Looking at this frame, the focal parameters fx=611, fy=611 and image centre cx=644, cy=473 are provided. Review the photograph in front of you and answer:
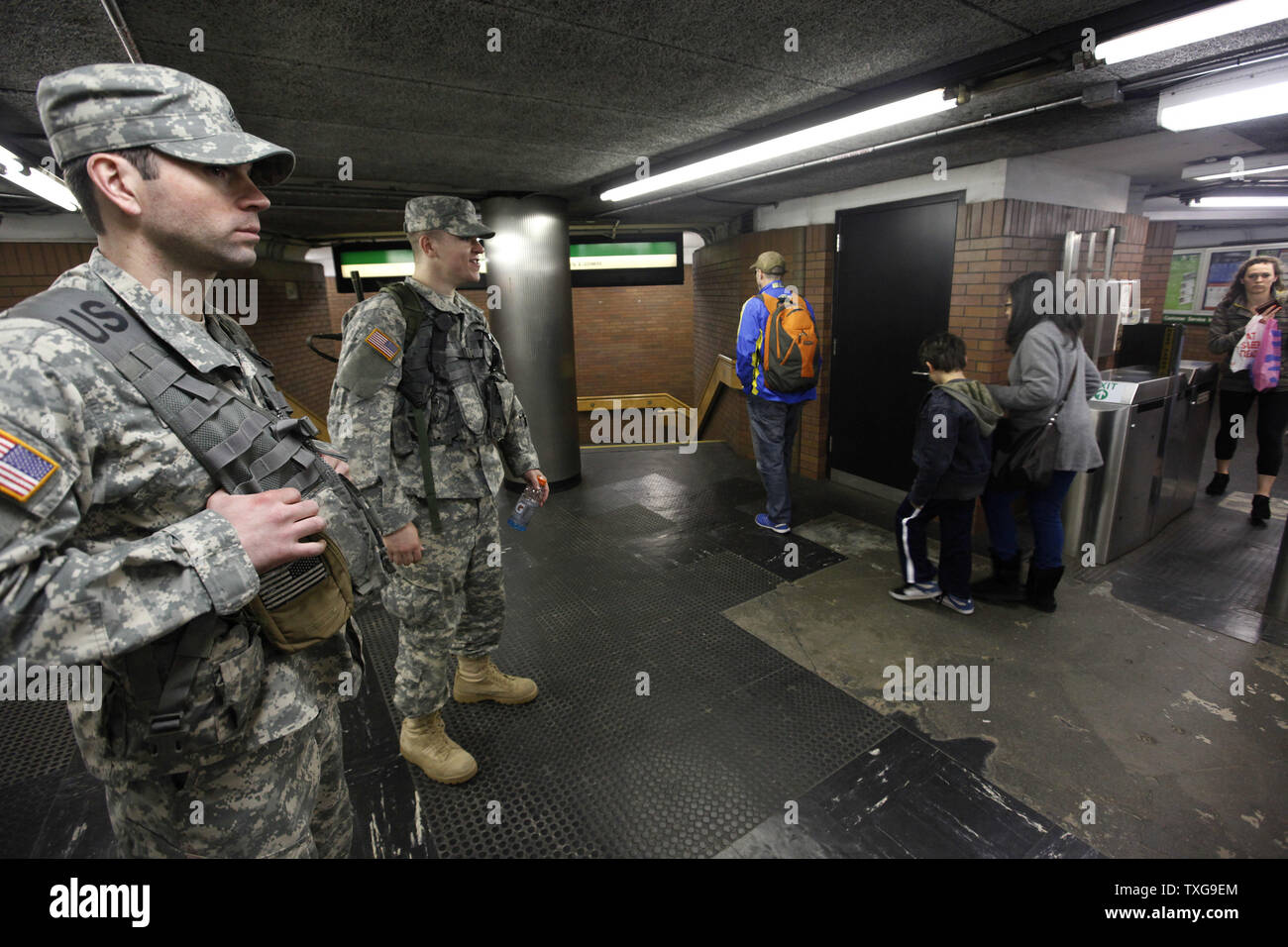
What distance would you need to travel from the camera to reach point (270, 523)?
1.12 m

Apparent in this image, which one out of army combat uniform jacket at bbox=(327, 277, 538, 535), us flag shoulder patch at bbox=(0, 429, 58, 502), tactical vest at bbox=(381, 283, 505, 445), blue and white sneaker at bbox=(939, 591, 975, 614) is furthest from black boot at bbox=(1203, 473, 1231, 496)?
us flag shoulder patch at bbox=(0, 429, 58, 502)

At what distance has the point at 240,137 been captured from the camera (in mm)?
1206

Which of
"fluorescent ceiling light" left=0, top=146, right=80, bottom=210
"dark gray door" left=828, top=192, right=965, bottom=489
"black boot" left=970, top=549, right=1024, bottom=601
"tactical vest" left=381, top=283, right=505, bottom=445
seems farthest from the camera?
"dark gray door" left=828, top=192, right=965, bottom=489

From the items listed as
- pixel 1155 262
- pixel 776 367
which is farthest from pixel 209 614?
pixel 1155 262

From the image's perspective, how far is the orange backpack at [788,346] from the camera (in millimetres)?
4422

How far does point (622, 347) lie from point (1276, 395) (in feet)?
32.5

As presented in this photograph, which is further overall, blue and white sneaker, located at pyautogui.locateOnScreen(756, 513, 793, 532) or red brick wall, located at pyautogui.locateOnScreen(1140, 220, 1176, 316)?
red brick wall, located at pyautogui.locateOnScreen(1140, 220, 1176, 316)

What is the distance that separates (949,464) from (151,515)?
11.2 feet

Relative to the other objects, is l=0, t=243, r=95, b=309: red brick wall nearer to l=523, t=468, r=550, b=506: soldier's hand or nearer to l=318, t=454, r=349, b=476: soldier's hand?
l=523, t=468, r=550, b=506: soldier's hand

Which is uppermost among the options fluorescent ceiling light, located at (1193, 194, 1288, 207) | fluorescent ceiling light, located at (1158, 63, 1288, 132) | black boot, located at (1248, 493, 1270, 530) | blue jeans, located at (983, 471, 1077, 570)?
fluorescent ceiling light, located at (1193, 194, 1288, 207)

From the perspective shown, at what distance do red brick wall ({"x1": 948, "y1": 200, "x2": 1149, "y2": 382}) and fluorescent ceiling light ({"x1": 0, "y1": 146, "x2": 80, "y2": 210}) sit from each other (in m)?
5.35

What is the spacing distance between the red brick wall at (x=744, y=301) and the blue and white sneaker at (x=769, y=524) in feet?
4.70

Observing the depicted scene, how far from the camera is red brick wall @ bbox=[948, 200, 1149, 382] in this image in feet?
14.3

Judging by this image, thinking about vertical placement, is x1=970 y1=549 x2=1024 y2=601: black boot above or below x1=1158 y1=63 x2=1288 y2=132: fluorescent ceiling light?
below
